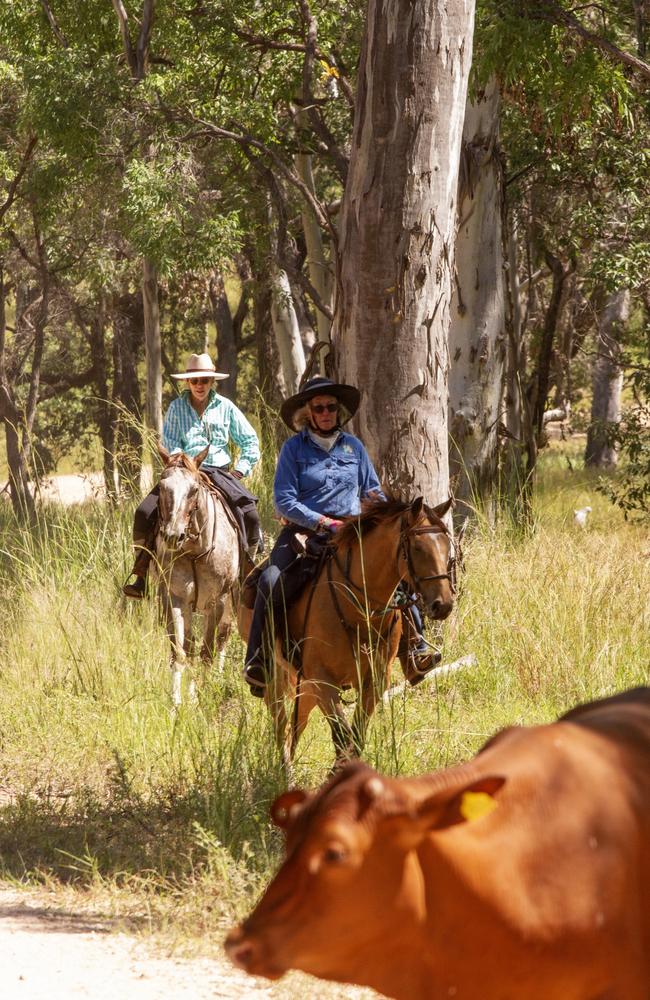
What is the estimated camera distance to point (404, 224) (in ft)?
31.5

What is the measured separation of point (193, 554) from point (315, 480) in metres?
3.60

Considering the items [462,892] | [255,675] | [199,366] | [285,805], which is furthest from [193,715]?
[462,892]

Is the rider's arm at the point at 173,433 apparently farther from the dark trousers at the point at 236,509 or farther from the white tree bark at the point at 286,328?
the white tree bark at the point at 286,328

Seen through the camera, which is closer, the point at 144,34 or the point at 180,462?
the point at 180,462

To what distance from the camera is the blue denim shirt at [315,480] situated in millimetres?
7484

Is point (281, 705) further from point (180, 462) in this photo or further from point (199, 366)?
point (199, 366)

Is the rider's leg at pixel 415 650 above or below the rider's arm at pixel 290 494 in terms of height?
below

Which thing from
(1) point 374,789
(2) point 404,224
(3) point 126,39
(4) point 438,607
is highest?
(3) point 126,39

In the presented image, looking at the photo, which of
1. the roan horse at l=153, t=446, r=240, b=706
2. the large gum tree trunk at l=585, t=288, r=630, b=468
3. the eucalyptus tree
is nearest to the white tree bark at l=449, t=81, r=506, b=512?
the eucalyptus tree

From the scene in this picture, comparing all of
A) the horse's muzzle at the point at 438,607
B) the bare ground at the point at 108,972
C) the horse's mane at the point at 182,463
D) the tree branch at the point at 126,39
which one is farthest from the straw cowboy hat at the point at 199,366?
the tree branch at the point at 126,39

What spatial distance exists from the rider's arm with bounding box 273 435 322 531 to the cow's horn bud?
196 inches

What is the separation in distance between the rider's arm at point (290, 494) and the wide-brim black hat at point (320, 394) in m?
0.29

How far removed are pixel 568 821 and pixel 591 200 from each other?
15142mm

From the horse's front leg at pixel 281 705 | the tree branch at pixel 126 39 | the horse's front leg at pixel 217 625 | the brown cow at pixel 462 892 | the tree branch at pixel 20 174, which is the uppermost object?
the tree branch at pixel 126 39
